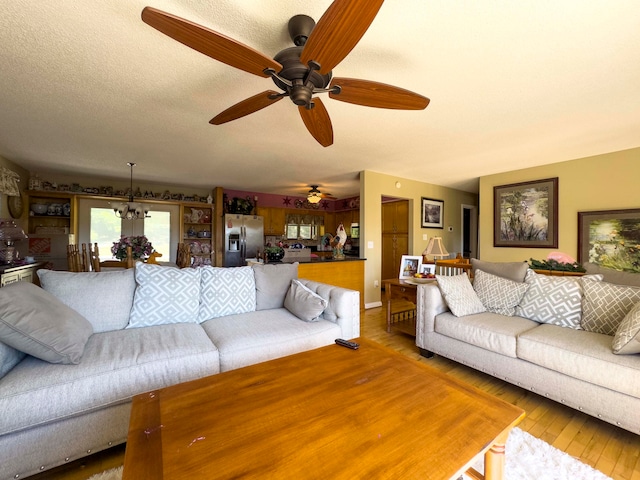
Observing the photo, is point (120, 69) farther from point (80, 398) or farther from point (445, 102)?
point (445, 102)

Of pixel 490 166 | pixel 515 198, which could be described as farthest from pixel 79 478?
pixel 515 198

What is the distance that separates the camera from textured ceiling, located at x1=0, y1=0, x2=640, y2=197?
1365 millimetres

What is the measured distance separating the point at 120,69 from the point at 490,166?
4.68 meters

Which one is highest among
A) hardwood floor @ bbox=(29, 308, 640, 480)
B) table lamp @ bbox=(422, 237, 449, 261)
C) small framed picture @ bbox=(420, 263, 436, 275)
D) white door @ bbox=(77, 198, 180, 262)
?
white door @ bbox=(77, 198, 180, 262)

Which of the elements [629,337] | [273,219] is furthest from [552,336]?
[273,219]

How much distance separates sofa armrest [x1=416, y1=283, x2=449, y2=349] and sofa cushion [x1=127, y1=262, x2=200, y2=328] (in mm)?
2054

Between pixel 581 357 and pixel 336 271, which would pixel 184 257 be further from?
pixel 581 357

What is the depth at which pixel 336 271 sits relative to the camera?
4.08m

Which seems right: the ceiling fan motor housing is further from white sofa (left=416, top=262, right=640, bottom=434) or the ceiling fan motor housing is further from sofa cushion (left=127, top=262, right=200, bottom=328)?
white sofa (left=416, top=262, right=640, bottom=434)

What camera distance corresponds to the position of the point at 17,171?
4133 millimetres

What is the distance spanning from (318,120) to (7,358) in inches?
84.5

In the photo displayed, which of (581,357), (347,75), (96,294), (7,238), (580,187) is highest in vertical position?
(347,75)

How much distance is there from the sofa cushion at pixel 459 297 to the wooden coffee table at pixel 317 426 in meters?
1.32

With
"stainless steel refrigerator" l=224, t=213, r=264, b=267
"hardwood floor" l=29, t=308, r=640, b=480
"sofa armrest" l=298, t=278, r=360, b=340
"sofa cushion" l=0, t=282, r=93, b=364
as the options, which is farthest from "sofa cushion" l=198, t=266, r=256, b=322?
"stainless steel refrigerator" l=224, t=213, r=264, b=267
